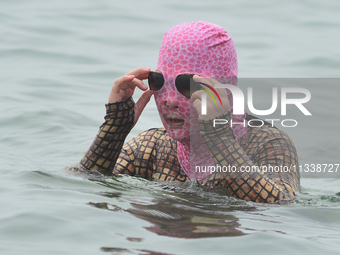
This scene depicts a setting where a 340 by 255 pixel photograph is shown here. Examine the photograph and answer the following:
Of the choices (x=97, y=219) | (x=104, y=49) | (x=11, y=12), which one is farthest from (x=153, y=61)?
(x=97, y=219)

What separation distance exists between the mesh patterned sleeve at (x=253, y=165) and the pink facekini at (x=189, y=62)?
0.22m

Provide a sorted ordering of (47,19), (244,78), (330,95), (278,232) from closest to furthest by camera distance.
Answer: (278,232), (330,95), (244,78), (47,19)

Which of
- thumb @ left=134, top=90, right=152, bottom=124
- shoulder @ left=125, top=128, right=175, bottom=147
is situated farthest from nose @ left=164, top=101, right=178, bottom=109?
shoulder @ left=125, top=128, right=175, bottom=147

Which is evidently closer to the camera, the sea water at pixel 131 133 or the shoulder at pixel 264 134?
the sea water at pixel 131 133

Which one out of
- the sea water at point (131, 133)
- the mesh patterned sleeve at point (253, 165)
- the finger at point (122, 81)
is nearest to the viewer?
the sea water at point (131, 133)

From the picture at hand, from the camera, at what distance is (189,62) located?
114 inches

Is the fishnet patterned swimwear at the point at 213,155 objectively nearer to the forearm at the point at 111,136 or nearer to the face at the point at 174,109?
the forearm at the point at 111,136

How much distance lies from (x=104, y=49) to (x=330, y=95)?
508 centimetres

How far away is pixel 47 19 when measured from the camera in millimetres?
11898

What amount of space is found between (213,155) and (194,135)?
0.28m

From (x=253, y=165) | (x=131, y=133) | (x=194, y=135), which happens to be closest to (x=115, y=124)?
(x=194, y=135)

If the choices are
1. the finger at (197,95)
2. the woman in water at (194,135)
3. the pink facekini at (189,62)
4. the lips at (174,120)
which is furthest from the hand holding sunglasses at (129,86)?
the finger at (197,95)

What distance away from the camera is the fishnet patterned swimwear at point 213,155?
9.24 ft

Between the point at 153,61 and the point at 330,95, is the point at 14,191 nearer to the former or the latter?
the point at 330,95
